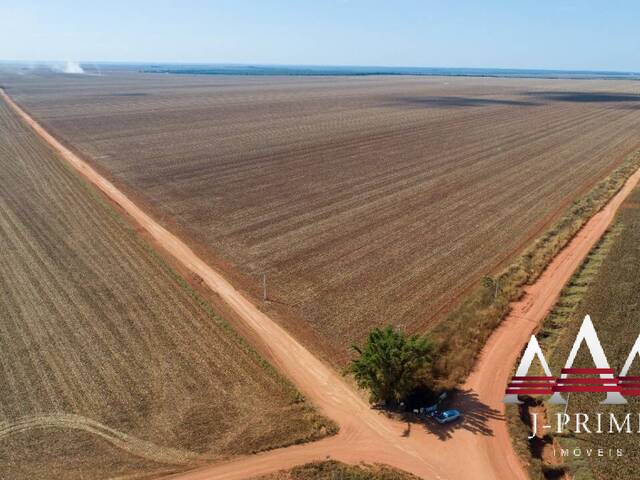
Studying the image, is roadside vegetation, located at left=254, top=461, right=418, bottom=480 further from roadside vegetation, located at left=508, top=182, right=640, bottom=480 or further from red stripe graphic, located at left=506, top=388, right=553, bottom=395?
red stripe graphic, located at left=506, top=388, right=553, bottom=395

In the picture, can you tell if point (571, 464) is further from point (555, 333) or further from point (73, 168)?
point (73, 168)

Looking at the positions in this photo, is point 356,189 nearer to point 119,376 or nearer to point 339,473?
point 119,376

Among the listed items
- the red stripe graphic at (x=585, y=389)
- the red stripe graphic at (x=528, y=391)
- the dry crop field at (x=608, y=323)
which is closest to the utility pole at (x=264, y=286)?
the red stripe graphic at (x=528, y=391)

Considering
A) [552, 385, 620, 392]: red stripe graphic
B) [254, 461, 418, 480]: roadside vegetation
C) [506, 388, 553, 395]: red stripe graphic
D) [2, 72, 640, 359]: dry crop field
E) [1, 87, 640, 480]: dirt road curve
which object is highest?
[2, 72, 640, 359]: dry crop field

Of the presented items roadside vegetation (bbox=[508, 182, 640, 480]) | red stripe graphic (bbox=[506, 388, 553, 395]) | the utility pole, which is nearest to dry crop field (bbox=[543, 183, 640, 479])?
roadside vegetation (bbox=[508, 182, 640, 480])

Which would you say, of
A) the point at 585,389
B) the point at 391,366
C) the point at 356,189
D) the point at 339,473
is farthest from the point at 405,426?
the point at 356,189

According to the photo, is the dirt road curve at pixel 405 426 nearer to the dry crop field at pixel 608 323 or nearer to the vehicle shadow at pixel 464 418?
the vehicle shadow at pixel 464 418

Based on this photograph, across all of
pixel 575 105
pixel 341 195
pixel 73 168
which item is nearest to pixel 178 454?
pixel 341 195
